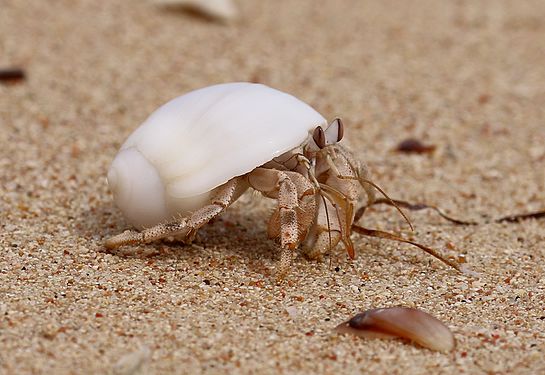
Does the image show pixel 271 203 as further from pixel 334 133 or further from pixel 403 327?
pixel 403 327

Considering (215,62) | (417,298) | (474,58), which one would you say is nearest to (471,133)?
(474,58)

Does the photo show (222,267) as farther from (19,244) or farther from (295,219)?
(19,244)

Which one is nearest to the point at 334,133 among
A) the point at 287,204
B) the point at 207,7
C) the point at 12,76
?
the point at 287,204

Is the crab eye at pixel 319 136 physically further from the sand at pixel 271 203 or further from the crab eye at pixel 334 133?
the sand at pixel 271 203

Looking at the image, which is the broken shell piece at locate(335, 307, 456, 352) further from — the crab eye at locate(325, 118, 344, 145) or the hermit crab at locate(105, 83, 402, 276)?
the crab eye at locate(325, 118, 344, 145)

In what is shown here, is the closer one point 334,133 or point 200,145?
point 200,145

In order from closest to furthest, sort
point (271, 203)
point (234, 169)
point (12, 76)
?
point (234, 169) < point (271, 203) < point (12, 76)

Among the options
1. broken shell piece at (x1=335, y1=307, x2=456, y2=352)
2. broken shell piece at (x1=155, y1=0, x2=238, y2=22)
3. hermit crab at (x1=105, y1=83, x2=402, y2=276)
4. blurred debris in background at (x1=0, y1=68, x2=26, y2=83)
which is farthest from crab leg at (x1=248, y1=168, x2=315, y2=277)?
broken shell piece at (x1=155, y1=0, x2=238, y2=22)
